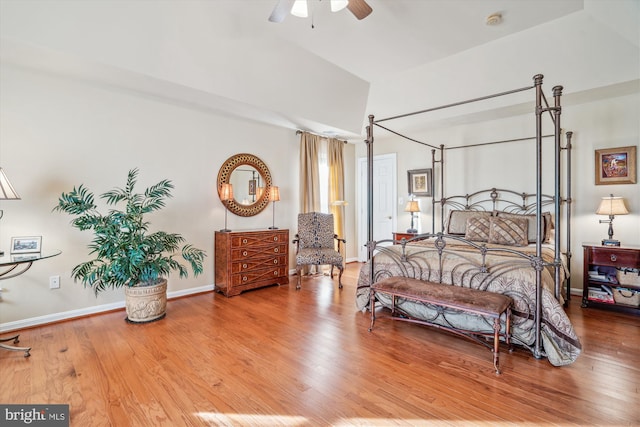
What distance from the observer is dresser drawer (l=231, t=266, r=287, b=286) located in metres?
4.27

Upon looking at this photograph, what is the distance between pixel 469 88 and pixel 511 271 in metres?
2.60

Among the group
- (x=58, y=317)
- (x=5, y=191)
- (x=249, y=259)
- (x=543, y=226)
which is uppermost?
(x=5, y=191)

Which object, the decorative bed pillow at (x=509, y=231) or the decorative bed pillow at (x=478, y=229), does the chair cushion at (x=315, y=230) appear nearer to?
the decorative bed pillow at (x=478, y=229)

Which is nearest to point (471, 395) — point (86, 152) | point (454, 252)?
point (454, 252)

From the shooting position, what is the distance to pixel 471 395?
2.01 meters

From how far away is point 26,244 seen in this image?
2861 millimetres

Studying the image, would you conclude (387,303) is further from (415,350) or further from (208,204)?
(208,204)

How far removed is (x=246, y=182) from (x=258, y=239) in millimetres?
983

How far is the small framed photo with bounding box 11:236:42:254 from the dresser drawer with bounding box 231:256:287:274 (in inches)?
79.0

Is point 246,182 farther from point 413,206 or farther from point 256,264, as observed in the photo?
point 413,206

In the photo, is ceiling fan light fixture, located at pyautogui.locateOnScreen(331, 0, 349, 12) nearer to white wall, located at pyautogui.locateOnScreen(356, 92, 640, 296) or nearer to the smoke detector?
the smoke detector

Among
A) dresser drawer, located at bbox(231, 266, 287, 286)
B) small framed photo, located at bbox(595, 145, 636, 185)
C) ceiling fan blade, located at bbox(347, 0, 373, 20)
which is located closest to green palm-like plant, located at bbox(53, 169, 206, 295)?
dresser drawer, located at bbox(231, 266, 287, 286)

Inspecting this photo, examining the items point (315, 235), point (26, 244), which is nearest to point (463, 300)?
point (315, 235)

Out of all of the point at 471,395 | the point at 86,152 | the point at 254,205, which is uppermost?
the point at 86,152
